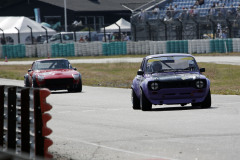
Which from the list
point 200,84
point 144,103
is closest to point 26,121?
point 144,103

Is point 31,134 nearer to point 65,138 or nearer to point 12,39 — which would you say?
point 65,138

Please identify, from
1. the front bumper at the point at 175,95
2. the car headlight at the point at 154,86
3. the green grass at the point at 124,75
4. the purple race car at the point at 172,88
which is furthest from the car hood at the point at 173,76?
the green grass at the point at 124,75

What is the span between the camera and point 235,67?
31172 millimetres

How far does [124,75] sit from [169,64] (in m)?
16.4

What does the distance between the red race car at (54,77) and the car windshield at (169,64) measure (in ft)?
22.2

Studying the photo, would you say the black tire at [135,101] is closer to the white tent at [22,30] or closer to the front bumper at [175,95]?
the front bumper at [175,95]

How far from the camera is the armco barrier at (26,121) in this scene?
7344mm

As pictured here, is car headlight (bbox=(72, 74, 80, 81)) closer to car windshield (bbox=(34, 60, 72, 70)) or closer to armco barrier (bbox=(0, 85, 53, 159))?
car windshield (bbox=(34, 60, 72, 70))

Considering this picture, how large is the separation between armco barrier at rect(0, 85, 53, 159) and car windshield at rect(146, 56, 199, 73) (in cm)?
687

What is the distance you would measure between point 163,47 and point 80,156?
35681mm

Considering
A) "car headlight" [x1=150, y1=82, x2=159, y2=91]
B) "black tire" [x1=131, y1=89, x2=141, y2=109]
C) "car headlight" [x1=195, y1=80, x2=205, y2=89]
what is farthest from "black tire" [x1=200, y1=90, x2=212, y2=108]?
"black tire" [x1=131, y1=89, x2=141, y2=109]

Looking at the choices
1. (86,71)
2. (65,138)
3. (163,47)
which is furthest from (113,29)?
(65,138)

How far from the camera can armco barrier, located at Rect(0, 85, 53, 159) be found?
734 cm

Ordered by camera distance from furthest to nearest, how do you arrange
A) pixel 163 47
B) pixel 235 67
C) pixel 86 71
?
pixel 163 47, pixel 86 71, pixel 235 67
